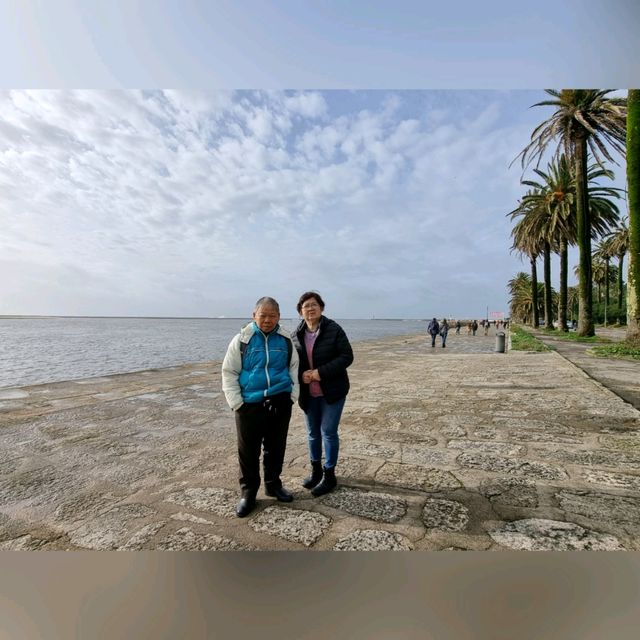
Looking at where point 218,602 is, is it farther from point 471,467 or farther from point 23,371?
point 23,371

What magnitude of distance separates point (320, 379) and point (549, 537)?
1.72m

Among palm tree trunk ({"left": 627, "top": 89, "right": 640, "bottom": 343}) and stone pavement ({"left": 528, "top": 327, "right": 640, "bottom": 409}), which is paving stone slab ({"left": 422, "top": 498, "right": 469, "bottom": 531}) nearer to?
stone pavement ({"left": 528, "top": 327, "right": 640, "bottom": 409})

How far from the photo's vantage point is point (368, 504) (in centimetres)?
267

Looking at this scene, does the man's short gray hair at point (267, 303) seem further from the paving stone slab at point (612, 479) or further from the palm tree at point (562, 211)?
the palm tree at point (562, 211)

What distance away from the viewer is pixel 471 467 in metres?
3.33

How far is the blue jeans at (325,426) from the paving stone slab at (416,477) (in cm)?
51

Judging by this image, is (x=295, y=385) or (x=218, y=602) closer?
(x=218, y=602)

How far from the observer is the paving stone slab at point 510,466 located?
10.3ft

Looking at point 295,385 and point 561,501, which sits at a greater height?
point 295,385

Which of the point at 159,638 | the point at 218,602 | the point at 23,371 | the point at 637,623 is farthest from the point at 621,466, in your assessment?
the point at 23,371

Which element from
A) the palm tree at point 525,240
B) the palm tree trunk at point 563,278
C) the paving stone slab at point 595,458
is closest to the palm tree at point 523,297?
the palm tree at point 525,240

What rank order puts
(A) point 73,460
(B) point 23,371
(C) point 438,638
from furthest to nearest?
1. (B) point 23,371
2. (A) point 73,460
3. (C) point 438,638

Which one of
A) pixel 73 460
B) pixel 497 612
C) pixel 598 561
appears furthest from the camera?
pixel 73 460

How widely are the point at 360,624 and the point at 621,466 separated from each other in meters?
3.00
